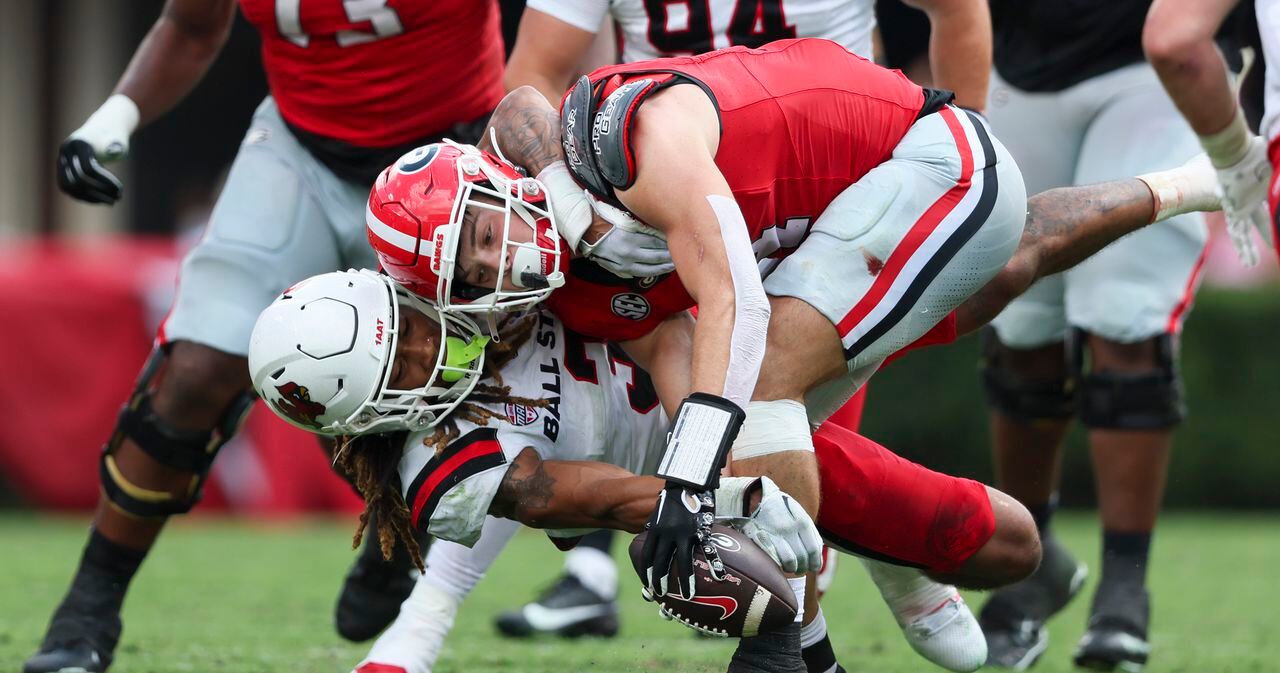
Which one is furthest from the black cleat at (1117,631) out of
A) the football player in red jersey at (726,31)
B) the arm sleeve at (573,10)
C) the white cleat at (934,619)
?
the arm sleeve at (573,10)

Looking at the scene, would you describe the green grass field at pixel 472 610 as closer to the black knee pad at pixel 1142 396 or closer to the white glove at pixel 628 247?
the black knee pad at pixel 1142 396

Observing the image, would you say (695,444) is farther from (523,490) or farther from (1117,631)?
(1117,631)

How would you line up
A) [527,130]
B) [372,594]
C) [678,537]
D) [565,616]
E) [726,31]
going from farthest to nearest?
[565,616]
[372,594]
[726,31]
[527,130]
[678,537]

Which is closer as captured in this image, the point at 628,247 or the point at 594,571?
the point at 628,247

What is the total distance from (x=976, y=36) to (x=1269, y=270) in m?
8.04

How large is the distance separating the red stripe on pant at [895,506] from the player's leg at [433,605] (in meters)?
0.81

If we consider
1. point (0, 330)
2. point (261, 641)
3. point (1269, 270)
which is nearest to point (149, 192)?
point (0, 330)

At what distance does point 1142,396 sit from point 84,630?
266 centimetres

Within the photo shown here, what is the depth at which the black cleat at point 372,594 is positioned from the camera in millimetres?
3971

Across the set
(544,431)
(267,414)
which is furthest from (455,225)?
(267,414)

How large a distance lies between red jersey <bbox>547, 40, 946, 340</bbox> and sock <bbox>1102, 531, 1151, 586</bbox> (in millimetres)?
1462

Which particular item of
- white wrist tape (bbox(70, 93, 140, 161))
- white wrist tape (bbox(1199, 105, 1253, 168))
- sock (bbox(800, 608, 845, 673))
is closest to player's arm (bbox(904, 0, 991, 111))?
white wrist tape (bbox(1199, 105, 1253, 168))

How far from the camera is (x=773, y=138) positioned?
10.1 feet

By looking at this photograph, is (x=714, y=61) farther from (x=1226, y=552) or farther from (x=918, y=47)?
(x=1226, y=552)
